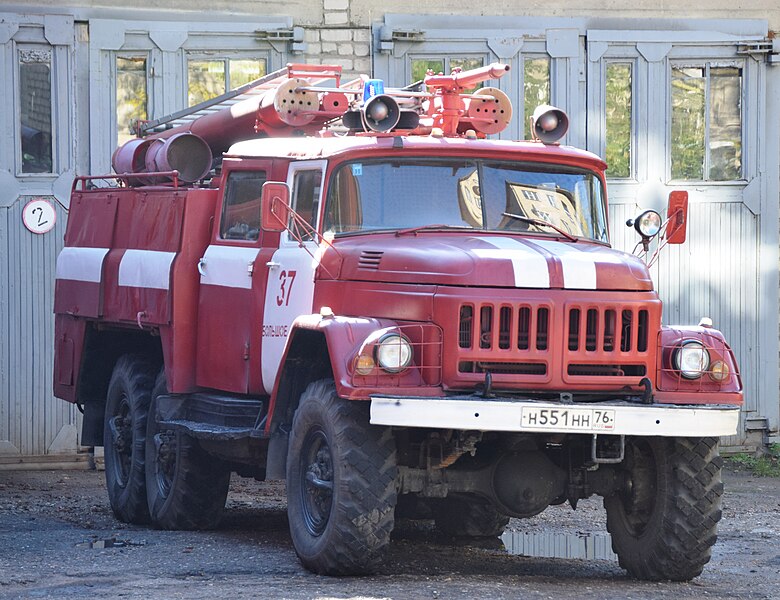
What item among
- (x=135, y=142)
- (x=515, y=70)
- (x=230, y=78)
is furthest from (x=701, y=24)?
(x=135, y=142)

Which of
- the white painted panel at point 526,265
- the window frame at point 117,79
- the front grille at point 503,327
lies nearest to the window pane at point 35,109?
the window frame at point 117,79

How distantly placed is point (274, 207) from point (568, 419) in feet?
6.71

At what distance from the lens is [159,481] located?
33.0 ft

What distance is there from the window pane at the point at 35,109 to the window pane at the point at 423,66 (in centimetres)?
333

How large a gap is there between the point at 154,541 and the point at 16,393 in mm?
5163

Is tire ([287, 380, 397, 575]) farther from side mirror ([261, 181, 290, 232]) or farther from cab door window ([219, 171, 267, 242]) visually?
cab door window ([219, 171, 267, 242])

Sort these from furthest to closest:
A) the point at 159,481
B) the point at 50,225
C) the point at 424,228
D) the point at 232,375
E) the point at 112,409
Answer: the point at 50,225
the point at 112,409
the point at 159,481
the point at 232,375
the point at 424,228

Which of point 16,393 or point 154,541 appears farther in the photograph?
point 16,393

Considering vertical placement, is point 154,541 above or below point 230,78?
below

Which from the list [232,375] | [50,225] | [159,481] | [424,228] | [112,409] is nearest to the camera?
[424,228]

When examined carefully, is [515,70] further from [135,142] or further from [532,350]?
[532,350]

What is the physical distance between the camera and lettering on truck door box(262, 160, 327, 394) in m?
8.27

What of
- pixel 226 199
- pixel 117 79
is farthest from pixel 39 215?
pixel 226 199

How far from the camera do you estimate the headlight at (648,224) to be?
8367 millimetres
